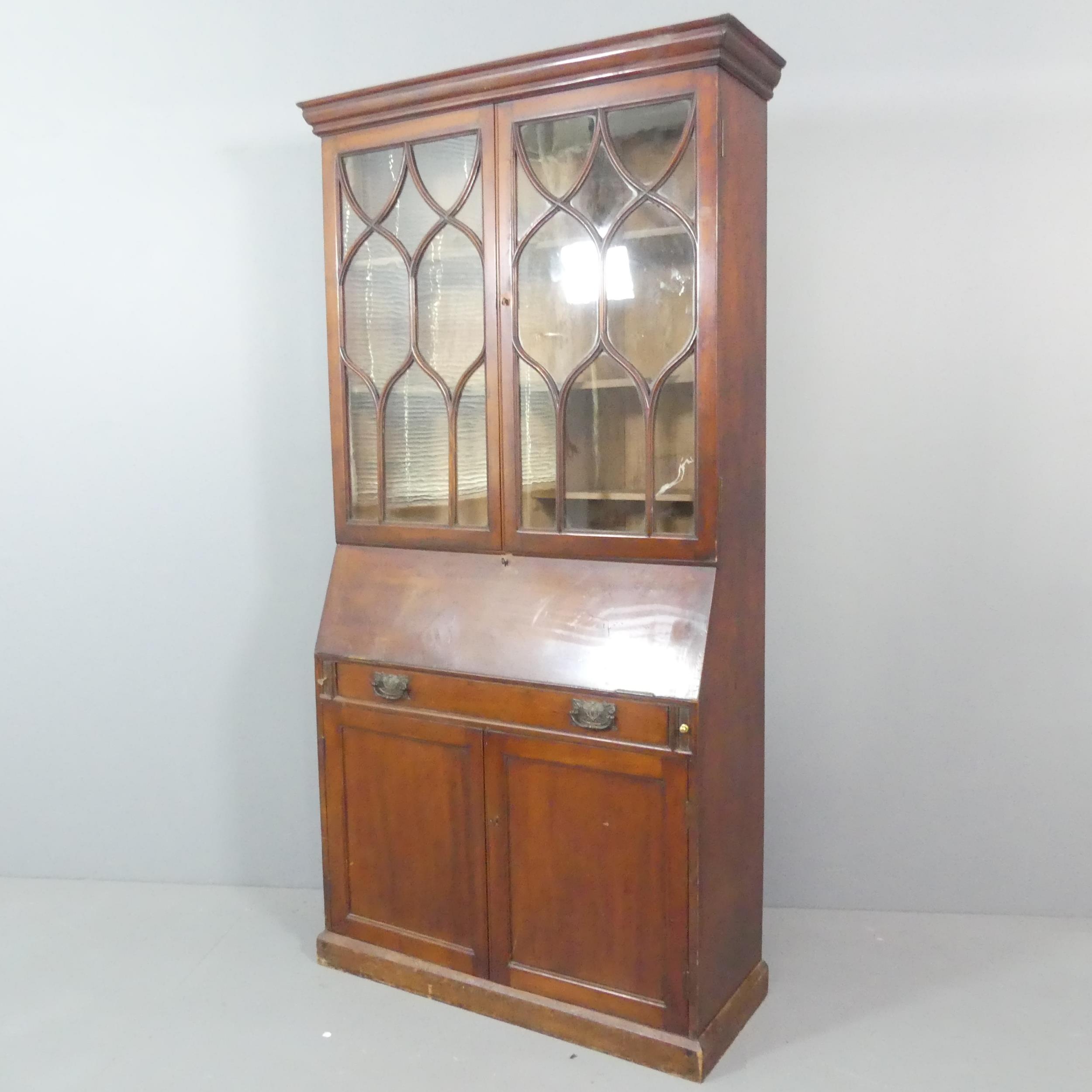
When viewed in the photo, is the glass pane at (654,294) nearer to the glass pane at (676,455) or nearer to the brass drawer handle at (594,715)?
the glass pane at (676,455)

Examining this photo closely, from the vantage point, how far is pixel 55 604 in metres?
2.92

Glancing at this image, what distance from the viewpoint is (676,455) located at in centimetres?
207

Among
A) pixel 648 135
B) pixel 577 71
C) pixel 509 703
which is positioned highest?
pixel 577 71

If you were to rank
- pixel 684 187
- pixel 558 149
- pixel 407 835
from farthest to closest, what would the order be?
pixel 407 835
pixel 558 149
pixel 684 187

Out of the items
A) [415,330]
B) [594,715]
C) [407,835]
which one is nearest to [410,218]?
[415,330]

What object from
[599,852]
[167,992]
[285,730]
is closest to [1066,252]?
[599,852]

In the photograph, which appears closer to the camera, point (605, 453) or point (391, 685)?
point (605, 453)

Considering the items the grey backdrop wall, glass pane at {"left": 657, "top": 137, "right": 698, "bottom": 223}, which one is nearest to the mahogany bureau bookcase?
glass pane at {"left": 657, "top": 137, "right": 698, "bottom": 223}

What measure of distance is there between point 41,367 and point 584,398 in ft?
5.23

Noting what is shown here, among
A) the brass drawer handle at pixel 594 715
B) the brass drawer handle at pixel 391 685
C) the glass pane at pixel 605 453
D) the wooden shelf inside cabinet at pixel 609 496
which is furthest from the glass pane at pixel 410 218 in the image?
the brass drawer handle at pixel 594 715

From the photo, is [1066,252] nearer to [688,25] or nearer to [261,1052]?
[688,25]

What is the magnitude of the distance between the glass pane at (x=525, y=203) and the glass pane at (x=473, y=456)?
30cm

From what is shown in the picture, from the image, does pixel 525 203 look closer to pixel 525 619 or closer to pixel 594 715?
pixel 525 619

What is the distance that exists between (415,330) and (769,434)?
0.89m
